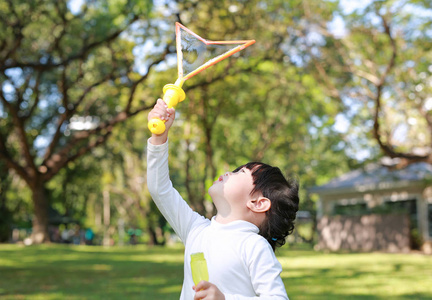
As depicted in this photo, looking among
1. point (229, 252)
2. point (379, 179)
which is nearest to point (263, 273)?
point (229, 252)

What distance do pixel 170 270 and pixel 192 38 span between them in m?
11.1

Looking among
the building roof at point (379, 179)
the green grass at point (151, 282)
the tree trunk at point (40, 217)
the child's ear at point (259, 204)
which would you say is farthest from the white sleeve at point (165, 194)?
the tree trunk at point (40, 217)

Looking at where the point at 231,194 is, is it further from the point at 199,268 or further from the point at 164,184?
the point at 199,268

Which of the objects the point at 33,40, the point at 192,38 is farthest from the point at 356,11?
the point at 192,38

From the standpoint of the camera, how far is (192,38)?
8.80 feet

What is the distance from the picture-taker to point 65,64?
1290 cm

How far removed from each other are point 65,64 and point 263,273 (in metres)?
11.7

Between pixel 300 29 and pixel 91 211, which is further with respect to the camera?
pixel 91 211

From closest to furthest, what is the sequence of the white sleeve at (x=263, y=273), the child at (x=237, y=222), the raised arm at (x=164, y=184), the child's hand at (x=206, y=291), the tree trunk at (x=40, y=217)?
the child's hand at (x=206, y=291) → the white sleeve at (x=263, y=273) → the child at (x=237, y=222) → the raised arm at (x=164, y=184) → the tree trunk at (x=40, y=217)

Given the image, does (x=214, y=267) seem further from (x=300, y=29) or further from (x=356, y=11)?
(x=300, y=29)

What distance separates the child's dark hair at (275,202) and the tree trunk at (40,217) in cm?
2050

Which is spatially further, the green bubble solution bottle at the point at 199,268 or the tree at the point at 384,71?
the tree at the point at 384,71

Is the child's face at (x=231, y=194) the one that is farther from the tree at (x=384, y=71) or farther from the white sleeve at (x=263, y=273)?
the tree at (x=384, y=71)

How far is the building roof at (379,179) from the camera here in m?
24.3
